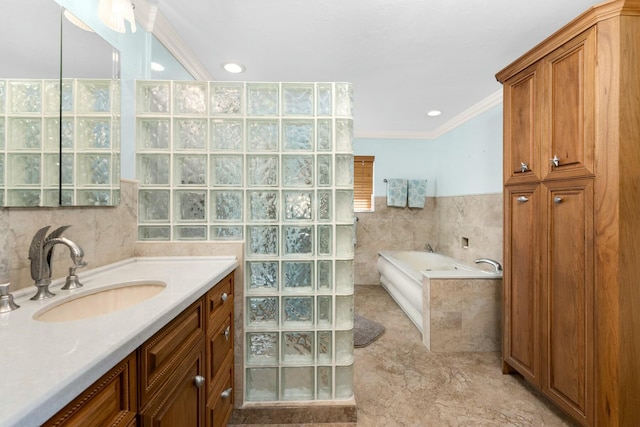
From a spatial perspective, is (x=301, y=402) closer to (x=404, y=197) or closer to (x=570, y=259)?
(x=570, y=259)

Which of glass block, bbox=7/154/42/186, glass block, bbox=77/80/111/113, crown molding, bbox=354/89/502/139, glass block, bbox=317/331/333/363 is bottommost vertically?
glass block, bbox=317/331/333/363

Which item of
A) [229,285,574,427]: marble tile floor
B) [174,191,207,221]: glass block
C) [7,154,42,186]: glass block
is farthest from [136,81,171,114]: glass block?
[229,285,574,427]: marble tile floor

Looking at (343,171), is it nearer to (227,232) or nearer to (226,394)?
(227,232)

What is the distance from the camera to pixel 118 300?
42.1 inches

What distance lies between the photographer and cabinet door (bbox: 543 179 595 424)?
4.17 feet

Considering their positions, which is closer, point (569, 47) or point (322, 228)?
point (569, 47)

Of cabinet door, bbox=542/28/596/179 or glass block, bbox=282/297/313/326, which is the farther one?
glass block, bbox=282/297/313/326

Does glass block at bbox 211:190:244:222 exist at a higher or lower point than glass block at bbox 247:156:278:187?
lower

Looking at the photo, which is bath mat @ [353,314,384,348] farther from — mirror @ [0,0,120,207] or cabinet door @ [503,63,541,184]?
mirror @ [0,0,120,207]

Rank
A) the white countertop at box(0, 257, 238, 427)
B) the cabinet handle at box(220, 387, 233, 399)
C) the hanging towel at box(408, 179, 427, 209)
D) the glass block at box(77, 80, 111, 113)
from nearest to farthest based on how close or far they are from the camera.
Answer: the white countertop at box(0, 257, 238, 427) < the glass block at box(77, 80, 111, 113) < the cabinet handle at box(220, 387, 233, 399) < the hanging towel at box(408, 179, 427, 209)

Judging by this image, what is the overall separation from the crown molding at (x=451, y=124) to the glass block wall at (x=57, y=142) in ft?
10.2

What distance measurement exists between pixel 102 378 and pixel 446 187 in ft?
12.6

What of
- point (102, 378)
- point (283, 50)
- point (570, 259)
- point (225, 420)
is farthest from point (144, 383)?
point (283, 50)

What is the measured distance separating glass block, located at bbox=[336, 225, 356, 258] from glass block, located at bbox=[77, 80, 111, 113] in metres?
1.29
